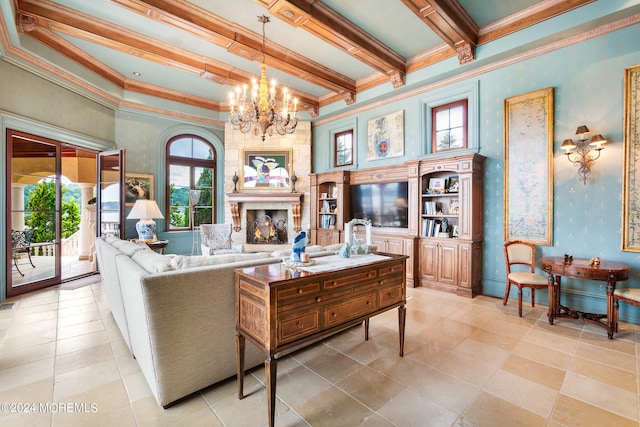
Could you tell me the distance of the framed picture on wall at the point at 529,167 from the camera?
3.92m

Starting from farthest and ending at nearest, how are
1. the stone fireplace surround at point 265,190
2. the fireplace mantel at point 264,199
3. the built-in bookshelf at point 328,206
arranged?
the stone fireplace surround at point 265,190
the fireplace mantel at point 264,199
the built-in bookshelf at point 328,206

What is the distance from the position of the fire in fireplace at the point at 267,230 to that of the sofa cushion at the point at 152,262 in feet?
15.9

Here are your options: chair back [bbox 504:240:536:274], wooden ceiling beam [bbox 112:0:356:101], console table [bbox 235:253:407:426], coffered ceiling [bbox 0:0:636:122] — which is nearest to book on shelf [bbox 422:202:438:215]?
chair back [bbox 504:240:536:274]

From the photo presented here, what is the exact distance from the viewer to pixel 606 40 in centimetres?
352

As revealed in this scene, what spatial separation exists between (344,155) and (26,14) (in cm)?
543

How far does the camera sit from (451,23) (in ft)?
12.4

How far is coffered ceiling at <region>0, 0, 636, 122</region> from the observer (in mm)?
3613

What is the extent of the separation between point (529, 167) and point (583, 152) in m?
0.58

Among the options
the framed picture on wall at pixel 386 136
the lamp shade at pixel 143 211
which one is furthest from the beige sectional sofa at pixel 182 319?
the framed picture on wall at pixel 386 136

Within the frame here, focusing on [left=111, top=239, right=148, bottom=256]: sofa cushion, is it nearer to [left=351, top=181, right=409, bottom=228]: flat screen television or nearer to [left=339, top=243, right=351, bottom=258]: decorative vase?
[left=339, top=243, right=351, bottom=258]: decorative vase

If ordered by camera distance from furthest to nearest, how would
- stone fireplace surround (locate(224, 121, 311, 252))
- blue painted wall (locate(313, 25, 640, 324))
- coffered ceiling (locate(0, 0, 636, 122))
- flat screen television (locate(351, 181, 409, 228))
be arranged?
stone fireplace surround (locate(224, 121, 311, 252)) < flat screen television (locate(351, 181, 409, 228)) < coffered ceiling (locate(0, 0, 636, 122)) < blue painted wall (locate(313, 25, 640, 324))

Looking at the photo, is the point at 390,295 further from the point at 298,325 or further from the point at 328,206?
the point at 328,206

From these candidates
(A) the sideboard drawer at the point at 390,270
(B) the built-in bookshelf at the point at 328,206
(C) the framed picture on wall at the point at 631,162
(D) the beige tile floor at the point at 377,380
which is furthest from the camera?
(B) the built-in bookshelf at the point at 328,206

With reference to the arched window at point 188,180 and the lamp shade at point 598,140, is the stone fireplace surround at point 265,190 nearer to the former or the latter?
the arched window at point 188,180
